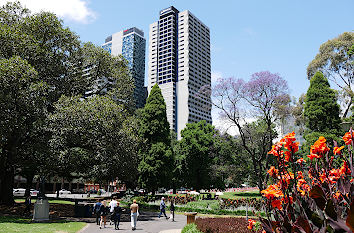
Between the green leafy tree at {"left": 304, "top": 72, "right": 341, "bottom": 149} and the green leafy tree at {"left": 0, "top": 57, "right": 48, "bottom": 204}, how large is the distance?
23199 millimetres

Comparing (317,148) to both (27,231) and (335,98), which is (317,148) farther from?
(335,98)

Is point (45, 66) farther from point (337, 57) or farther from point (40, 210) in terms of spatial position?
point (337, 57)

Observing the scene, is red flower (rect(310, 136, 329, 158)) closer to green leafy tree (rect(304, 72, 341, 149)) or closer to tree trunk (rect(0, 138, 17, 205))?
tree trunk (rect(0, 138, 17, 205))

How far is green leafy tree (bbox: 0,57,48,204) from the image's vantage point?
15.0m

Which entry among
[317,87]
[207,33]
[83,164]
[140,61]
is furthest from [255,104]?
[207,33]

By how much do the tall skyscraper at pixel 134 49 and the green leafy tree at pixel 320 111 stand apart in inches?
4265

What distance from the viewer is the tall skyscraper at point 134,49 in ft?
441

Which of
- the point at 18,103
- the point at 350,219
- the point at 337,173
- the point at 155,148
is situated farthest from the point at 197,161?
the point at 350,219

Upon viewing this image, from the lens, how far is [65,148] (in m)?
16.6

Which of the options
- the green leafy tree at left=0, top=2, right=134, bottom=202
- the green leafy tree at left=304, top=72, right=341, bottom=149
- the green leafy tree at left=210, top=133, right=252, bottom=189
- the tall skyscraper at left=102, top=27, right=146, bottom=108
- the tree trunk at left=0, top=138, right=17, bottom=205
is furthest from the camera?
the tall skyscraper at left=102, top=27, right=146, bottom=108

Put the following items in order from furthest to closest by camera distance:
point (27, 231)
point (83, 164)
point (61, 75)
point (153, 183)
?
1. point (153, 183)
2. point (61, 75)
3. point (83, 164)
4. point (27, 231)

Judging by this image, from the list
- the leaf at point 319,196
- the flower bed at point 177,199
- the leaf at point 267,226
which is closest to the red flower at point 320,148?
the leaf at point 319,196

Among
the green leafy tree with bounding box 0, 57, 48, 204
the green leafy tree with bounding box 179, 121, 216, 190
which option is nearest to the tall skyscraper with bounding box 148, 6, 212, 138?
the green leafy tree with bounding box 179, 121, 216, 190

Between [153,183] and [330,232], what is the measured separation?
1163 inches
